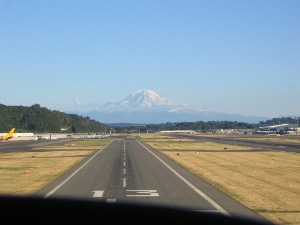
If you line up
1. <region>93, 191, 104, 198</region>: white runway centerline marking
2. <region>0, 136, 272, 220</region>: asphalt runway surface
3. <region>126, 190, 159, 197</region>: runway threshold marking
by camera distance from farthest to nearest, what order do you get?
<region>126, 190, 159, 197</region>: runway threshold marking → <region>93, 191, 104, 198</region>: white runway centerline marking → <region>0, 136, 272, 220</region>: asphalt runway surface

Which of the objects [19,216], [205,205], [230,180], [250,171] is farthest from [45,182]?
[19,216]

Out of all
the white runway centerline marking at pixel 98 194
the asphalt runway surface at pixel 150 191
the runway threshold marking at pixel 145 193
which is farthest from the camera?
the runway threshold marking at pixel 145 193

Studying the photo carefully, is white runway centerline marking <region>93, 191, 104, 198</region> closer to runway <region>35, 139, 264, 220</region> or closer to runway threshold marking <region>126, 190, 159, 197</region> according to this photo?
runway <region>35, 139, 264, 220</region>

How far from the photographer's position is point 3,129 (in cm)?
18350

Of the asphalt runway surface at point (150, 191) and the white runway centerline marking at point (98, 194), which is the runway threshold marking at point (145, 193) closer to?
the asphalt runway surface at point (150, 191)

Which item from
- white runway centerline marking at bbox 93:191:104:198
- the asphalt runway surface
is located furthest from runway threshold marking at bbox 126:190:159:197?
white runway centerline marking at bbox 93:191:104:198

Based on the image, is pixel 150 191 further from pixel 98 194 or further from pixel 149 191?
pixel 98 194

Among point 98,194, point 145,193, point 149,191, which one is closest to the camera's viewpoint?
point 98,194

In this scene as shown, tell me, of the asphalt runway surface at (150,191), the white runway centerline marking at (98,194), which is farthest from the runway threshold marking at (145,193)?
the white runway centerline marking at (98,194)

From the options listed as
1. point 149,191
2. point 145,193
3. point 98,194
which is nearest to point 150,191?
point 149,191

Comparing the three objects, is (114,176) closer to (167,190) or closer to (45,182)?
(45,182)

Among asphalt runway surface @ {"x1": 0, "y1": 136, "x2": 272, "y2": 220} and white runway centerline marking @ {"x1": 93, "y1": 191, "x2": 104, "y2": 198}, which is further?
white runway centerline marking @ {"x1": 93, "y1": 191, "x2": 104, "y2": 198}

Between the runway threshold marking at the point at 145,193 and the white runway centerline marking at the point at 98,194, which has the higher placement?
the white runway centerline marking at the point at 98,194

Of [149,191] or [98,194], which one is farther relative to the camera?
[149,191]
